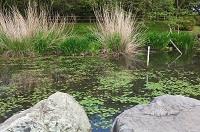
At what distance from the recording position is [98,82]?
902 centimetres

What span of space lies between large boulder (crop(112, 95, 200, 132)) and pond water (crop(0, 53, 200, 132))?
4.76 ft

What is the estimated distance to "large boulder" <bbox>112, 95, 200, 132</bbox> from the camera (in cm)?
383

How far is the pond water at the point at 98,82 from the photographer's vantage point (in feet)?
22.9

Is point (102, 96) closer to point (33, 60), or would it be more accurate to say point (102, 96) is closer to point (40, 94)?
point (40, 94)

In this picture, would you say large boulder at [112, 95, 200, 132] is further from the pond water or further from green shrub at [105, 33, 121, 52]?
green shrub at [105, 33, 121, 52]

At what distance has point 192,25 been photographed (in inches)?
947

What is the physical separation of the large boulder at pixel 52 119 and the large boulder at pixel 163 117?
18.7 inches

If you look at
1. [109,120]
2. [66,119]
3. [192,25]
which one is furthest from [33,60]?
[192,25]

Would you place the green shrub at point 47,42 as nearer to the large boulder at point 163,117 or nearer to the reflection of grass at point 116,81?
the reflection of grass at point 116,81

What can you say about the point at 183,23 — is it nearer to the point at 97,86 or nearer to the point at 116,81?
the point at 116,81

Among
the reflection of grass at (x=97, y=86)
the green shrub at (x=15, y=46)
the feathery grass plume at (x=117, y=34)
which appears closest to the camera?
the reflection of grass at (x=97, y=86)

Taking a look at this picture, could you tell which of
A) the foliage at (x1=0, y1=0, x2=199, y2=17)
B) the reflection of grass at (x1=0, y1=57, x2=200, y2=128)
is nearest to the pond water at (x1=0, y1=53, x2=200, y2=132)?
the reflection of grass at (x1=0, y1=57, x2=200, y2=128)

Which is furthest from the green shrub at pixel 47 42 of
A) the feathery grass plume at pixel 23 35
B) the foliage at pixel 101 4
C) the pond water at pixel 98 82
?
the foliage at pixel 101 4

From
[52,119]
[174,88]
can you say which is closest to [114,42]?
[174,88]
